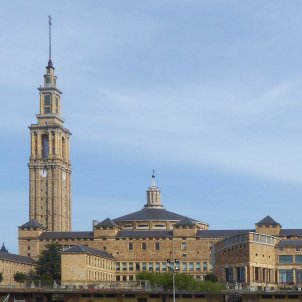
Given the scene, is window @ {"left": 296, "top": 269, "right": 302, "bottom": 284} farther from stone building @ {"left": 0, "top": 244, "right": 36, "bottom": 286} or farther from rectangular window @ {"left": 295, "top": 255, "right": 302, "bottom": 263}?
stone building @ {"left": 0, "top": 244, "right": 36, "bottom": 286}

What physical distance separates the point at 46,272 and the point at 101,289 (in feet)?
116

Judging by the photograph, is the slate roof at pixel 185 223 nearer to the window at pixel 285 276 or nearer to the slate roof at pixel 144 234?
the slate roof at pixel 144 234

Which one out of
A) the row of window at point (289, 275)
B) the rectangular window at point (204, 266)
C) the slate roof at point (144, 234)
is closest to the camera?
the row of window at point (289, 275)

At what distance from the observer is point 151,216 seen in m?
170

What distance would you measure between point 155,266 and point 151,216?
1516 cm

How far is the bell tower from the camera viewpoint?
17088cm

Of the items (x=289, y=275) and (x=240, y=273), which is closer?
(x=240, y=273)

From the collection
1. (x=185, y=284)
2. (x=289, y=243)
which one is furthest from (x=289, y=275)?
(x=185, y=284)

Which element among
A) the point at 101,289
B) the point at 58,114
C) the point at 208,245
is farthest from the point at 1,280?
the point at 58,114

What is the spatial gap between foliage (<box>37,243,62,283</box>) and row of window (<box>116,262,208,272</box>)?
47.6 feet

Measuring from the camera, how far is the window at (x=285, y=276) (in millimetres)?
133363

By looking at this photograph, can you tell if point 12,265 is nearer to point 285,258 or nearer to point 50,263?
point 50,263

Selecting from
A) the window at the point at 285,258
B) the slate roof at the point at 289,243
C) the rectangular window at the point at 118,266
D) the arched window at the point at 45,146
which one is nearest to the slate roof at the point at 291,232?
the slate roof at the point at 289,243

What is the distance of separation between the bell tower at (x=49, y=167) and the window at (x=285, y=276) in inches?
1978
